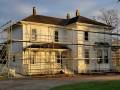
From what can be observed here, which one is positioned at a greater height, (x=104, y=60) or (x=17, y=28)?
(x=17, y=28)

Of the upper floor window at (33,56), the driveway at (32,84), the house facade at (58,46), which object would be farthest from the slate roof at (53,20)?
the driveway at (32,84)

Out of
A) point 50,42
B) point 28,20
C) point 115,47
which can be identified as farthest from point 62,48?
point 115,47

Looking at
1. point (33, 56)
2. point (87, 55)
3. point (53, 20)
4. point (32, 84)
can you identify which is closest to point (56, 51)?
point (33, 56)

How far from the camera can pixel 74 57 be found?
3981cm

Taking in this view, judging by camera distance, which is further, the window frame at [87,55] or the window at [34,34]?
the window frame at [87,55]

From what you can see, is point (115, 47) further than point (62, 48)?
Yes

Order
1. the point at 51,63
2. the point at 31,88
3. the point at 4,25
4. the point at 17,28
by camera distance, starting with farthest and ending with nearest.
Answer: the point at 17,28, the point at 51,63, the point at 4,25, the point at 31,88

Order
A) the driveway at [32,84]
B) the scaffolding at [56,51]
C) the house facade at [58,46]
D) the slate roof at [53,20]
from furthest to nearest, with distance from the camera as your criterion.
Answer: the slate roof at [53,20]
the house facade at [58,46]
the scaffolding at [56,51]
the driveway at [32,84]

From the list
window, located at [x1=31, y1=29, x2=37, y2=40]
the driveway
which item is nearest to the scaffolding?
window, located at [x1=31, y1=29, x2=37, y2=40]

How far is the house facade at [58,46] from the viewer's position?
36438mm

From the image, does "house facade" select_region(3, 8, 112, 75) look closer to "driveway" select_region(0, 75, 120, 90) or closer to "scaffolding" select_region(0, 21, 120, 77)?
"scaffolding" select_region(0, 21, 120, 77)

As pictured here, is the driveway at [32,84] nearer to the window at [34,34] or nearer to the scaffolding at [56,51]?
the scaffolding at [56,51]

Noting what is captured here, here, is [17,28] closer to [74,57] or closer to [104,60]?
[74,57]

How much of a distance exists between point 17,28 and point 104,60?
38.9ft
